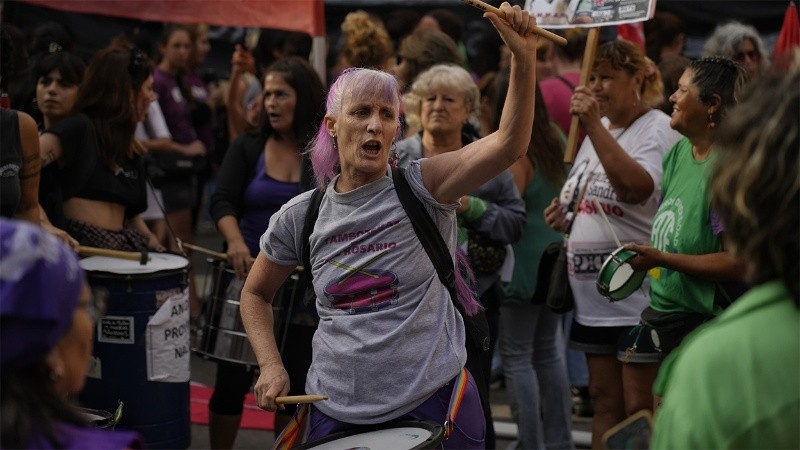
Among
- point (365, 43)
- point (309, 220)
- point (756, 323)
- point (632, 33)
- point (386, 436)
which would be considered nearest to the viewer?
point (756, 323)

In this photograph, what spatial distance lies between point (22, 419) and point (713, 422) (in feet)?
3.76

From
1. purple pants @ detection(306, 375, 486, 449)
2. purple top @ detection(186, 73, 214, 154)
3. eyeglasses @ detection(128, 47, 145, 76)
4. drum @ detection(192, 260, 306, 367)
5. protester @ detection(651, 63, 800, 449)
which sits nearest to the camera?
protester @ detection(651, 63, 800, 449)

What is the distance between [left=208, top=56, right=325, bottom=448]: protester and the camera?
5.93 meters

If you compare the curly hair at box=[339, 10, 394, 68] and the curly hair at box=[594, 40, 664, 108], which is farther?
the curly hair at box=[339, 10, 394, 68]

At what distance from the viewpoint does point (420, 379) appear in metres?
3.69

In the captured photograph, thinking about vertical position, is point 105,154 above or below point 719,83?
below

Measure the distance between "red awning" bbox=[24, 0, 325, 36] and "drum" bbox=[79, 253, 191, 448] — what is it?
5.30 ft

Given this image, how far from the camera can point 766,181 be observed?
199 centimetres

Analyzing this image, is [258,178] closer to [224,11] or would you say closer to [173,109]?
[224,11]

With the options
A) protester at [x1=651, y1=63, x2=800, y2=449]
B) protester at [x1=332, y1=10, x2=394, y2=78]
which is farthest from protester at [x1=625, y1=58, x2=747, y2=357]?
protester at [x1=332, y1=10, x2=394, y2=78]

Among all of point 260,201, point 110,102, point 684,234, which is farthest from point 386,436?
point 110,102

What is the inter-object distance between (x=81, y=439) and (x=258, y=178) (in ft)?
12.6

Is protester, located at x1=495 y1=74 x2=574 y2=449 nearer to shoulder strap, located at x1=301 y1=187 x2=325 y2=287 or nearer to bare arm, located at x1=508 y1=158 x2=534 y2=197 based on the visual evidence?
bare arm, located at x1=508 y1=158 x2=534 y2=197

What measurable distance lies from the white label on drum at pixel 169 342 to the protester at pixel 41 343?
326 centimetres
